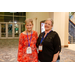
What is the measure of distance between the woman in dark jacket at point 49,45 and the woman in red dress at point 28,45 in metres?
0.10

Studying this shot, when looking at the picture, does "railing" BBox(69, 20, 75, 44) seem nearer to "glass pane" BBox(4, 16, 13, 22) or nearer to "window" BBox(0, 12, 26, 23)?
"window" BBox(0, 12, 26, 23)

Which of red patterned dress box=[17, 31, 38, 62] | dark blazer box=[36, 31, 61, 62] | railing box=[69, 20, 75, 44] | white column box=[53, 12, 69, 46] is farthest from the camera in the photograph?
railing box=[69, 20, 75, 44]

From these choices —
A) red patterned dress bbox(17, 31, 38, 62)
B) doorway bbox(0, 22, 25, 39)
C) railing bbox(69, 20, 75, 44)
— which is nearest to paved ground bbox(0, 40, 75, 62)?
red patterned dress bbox(17, 31, 38, 62)

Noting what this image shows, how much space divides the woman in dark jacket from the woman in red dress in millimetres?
96

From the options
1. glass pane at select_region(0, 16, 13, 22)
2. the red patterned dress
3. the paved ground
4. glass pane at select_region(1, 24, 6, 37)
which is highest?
glass pane at select_region(0, 16, 13, 22)

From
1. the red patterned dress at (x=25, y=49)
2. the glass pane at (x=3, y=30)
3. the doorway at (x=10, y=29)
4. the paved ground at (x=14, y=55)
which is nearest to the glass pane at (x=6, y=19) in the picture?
the doorway at (x=10, y=29)

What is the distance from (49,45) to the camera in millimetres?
1543

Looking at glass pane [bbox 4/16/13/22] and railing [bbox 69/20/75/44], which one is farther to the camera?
glass pane [bbox 4/16/13/22]

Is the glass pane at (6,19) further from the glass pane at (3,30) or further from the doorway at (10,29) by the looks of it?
the glass pane at (3,30)

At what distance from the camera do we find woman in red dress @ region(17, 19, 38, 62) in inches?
63.9
